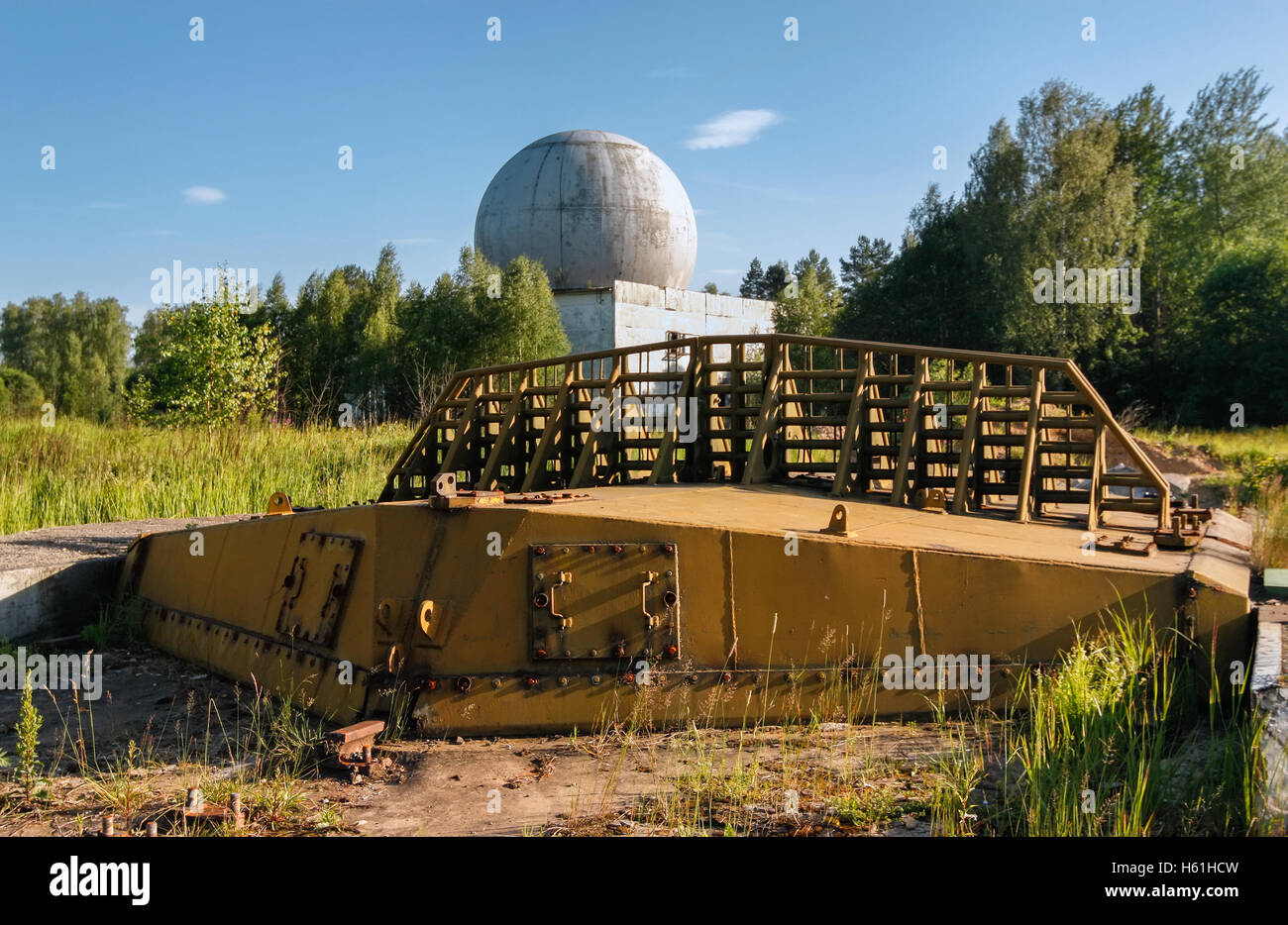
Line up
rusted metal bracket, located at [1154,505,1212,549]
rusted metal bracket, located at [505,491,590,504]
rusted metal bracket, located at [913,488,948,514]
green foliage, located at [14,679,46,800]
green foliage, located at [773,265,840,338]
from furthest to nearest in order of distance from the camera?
green foliage, located at [773,265,840,338] < rusted metal bracket, located at [913,488,948,514] < rusted metal bracket, located at [1154,505,1212,549] < rusted metal bracket, located at [505,491,590,504] < green foliage, located at [14,679,46,800]

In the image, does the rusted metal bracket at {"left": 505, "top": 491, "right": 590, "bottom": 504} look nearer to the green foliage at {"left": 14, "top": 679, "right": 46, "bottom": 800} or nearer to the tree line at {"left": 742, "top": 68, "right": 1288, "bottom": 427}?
the green foliage at {"left": 14, "top": 679, "right": 46, "bottom": 800}

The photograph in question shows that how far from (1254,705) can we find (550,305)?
1081 inches

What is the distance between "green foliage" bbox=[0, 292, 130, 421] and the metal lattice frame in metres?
35.5

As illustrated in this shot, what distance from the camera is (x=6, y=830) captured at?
16.2ft

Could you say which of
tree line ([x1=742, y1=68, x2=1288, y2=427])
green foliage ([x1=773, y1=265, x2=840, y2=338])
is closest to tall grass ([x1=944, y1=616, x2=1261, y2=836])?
tree line ([x1=742, y1=68, x2=1288, y2=427])

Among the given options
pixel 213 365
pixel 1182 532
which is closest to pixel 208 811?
pixel 1182 532

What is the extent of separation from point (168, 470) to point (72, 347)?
45039 mm

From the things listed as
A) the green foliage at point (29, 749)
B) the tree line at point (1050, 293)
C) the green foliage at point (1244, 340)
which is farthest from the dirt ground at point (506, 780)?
the green foliage at point (1244, 340)

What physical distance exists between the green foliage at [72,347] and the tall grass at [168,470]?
27.4 meters

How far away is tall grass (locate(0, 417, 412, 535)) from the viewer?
13.4 m

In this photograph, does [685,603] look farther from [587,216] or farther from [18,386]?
[18,386]

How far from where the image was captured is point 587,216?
1336 inches

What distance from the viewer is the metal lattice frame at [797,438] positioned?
7.24 m
